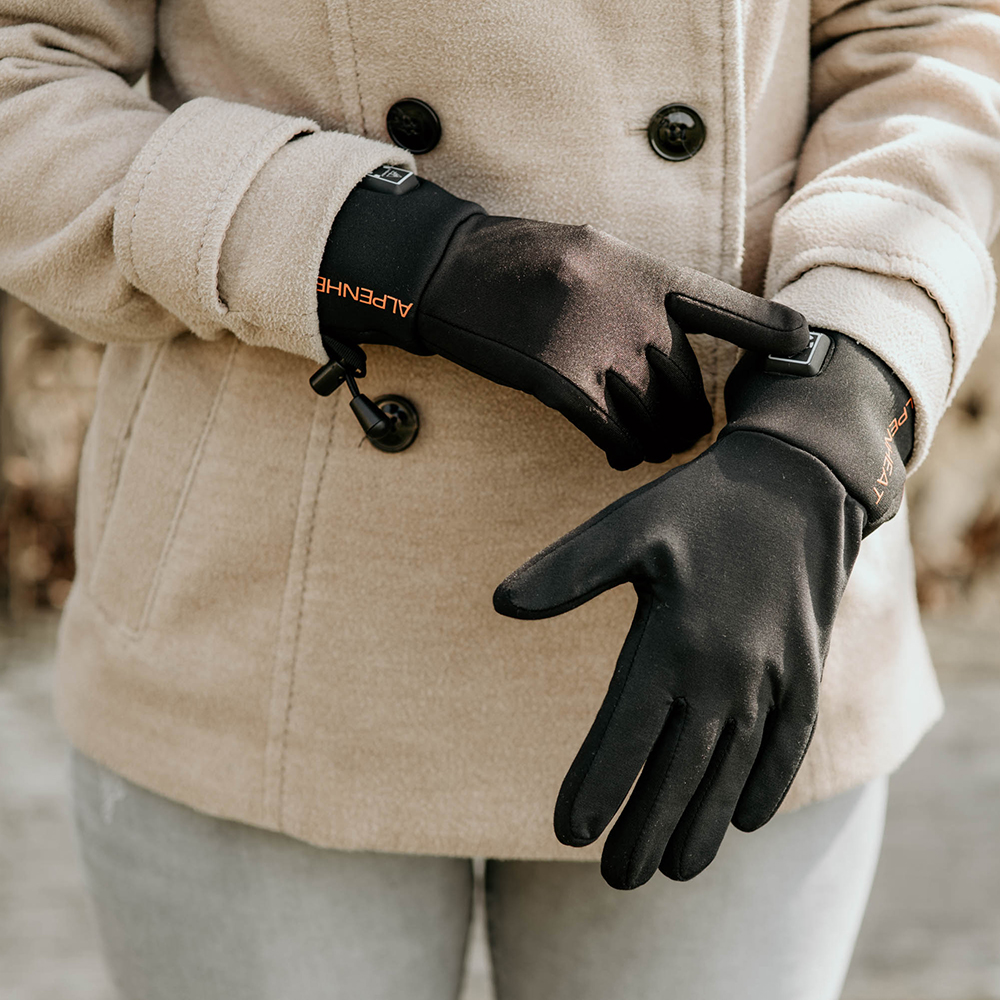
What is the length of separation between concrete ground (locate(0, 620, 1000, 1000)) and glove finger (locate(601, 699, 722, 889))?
1.52 meters

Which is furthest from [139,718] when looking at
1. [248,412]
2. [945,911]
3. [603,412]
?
[945,911]

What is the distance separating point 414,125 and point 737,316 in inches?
11.6

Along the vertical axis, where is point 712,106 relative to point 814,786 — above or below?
above

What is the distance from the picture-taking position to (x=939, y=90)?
0.83 m

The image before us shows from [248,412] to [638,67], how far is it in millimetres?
398

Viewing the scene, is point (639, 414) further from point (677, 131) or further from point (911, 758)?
point (911, 758)

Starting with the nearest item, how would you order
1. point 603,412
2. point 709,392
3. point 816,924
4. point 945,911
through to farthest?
1. point 603,412
2. point 709,392
3. point 816,924
4. point 945,911

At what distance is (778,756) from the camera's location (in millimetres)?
681

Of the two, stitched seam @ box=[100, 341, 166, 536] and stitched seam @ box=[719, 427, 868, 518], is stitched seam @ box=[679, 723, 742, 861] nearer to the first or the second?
stitched seam @ box=[719, 427, 868, 518]

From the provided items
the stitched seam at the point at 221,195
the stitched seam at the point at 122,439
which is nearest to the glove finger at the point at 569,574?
the stitched seam at the point at 221,195

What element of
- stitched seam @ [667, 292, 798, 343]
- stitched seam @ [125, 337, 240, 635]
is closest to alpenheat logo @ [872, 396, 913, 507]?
stitched seam @ [667, 292, 798, 343]

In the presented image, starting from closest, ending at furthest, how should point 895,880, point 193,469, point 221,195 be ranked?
point 221,195, point 193,469, point 895,880

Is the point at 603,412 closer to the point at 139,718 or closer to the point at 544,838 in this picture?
the point at 544,838

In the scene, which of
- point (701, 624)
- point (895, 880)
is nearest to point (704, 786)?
point (701, 624)
